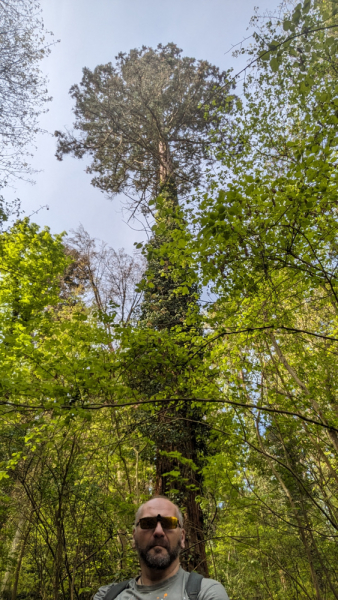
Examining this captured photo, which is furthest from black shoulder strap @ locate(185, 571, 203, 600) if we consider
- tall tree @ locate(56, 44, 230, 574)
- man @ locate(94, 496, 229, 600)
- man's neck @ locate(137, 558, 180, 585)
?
tall tree @ locate(56, 44, 230, 574)

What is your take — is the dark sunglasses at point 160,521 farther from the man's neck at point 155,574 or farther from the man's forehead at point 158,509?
the man's neck at point 155,574

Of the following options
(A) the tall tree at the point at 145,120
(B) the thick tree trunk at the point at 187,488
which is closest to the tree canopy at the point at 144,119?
(A) the tall tree at the point at 145,120

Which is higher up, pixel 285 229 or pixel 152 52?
pixel 152 52

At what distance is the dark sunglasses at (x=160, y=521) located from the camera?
6.52ft

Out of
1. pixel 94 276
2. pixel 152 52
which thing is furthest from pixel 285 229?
pixel 152 52

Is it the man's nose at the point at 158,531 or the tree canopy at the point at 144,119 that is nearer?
the man's nose at the point at 158,531

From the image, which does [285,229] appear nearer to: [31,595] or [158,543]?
[158,543]

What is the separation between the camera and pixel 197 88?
14.0 metres

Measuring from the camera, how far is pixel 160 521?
1.99m

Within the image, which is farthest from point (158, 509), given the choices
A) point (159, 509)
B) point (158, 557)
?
point (158, 557)

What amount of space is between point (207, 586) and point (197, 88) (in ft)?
53.9

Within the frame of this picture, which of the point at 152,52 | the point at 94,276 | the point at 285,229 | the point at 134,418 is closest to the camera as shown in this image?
the point at 285,229

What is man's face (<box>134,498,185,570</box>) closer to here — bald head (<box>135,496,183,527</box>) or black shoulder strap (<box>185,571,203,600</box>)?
bald head (<box>135,496,183,527</box>)

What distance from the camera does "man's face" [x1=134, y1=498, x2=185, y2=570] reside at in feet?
5.88
